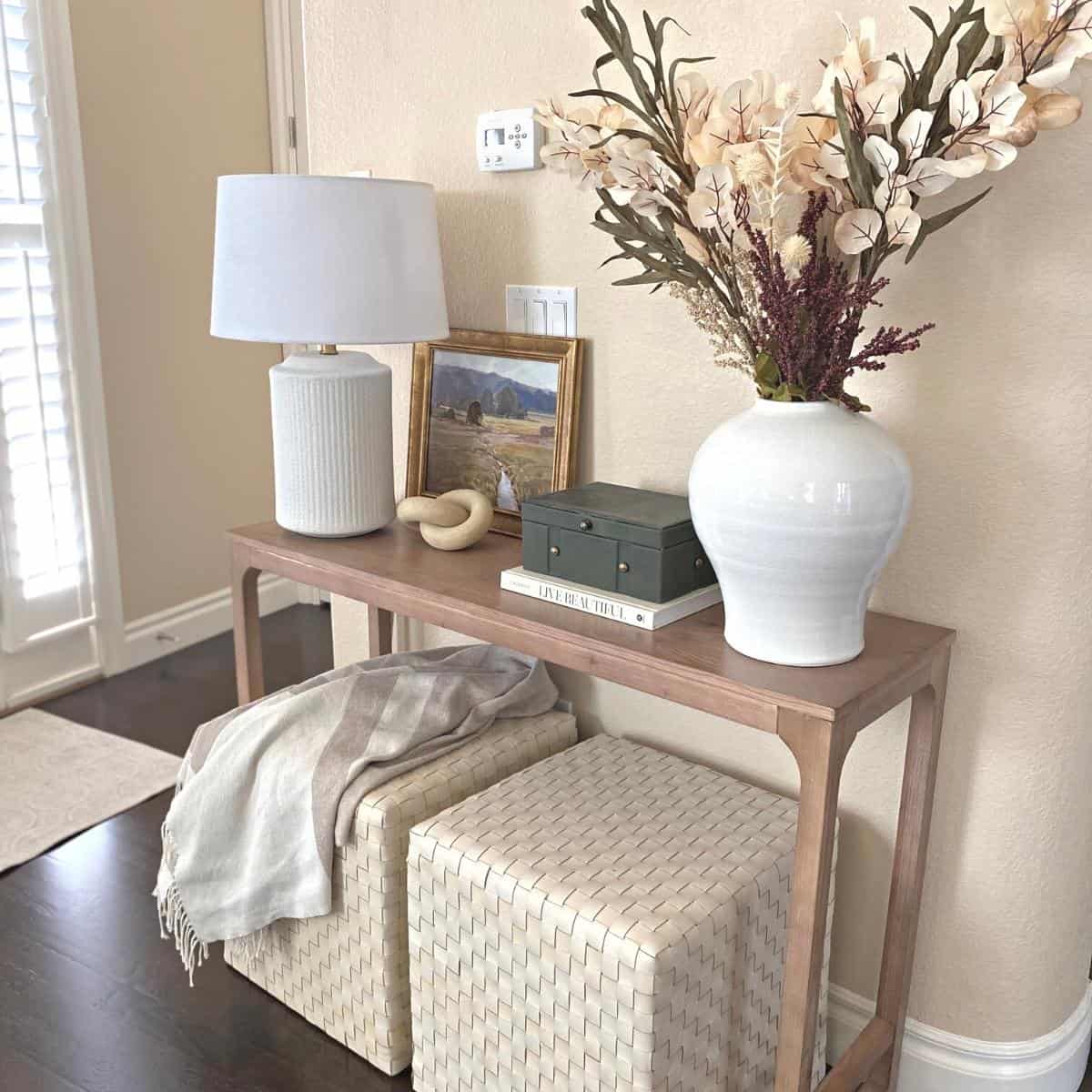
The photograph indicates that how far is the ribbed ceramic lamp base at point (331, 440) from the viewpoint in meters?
1.81

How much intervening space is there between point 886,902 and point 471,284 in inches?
48.1

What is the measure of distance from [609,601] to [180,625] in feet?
7.67

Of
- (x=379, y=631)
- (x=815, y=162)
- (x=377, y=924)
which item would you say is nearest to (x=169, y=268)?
(x=379, y=631)

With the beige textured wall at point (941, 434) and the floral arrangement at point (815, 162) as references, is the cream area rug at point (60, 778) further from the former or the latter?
the floral arrangement at point (815, 162)

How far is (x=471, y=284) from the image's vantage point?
6.45 ft

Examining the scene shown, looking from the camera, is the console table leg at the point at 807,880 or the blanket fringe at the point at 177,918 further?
the blanket fringe at the point at 177,918

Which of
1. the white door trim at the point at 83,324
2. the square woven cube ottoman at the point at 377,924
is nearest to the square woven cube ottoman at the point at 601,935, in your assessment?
the square woven cube ottoman at the point at 377,924

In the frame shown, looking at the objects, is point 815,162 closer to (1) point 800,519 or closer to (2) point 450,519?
(1) point 800,519

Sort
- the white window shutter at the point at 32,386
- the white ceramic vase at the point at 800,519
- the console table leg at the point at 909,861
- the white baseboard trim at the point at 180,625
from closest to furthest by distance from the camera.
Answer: the white ceramic vase at the point at 800,519 < the console table leg at the point at 909,861 < the white window shutter at the point at 32,386 < the white baseboard trim at the point at 180,625

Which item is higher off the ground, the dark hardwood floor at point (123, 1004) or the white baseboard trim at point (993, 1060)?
the white baseboard trim at point (993, 1060)

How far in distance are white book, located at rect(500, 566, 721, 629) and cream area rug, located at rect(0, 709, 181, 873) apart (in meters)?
1.40

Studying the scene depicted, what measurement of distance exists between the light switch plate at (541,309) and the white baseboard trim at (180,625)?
5.35 ft

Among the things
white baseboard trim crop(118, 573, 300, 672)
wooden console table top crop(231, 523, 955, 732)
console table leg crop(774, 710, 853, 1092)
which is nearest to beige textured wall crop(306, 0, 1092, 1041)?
wooden console table top crop(231, 523, 955, 732)

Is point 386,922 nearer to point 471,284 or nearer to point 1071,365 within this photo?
point 471,284
